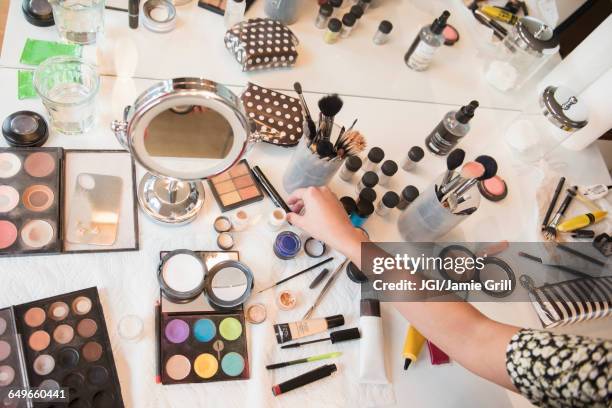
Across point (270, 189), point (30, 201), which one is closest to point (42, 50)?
point (30, 201)

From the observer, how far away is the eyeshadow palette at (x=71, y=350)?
0.79 m

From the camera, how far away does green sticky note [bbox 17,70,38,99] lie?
102 centimetres

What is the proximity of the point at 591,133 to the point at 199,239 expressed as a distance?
1.00m

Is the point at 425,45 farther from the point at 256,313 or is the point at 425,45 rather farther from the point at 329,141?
the point at 256,313

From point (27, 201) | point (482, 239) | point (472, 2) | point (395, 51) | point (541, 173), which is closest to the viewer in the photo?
point (27, 201)

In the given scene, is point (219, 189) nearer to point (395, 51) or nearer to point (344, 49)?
point (344, 49)

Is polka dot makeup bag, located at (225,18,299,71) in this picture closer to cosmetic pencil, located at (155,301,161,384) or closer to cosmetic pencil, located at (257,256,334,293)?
cosmetic pencil, located at (257,256,334,293)

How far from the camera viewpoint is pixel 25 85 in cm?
103

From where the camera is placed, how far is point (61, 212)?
92 centimetres

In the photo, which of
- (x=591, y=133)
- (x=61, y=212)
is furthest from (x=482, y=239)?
(x=61, y=212)

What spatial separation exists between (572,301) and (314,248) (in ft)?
1.81

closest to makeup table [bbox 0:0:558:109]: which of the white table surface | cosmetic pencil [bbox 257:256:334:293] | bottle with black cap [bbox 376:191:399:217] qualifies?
the white table surface

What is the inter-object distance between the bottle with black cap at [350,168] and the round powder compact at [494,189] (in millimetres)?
335

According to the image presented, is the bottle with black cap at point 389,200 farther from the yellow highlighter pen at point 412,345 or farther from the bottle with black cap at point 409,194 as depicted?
the yellow highlighter pen at point 412,345
